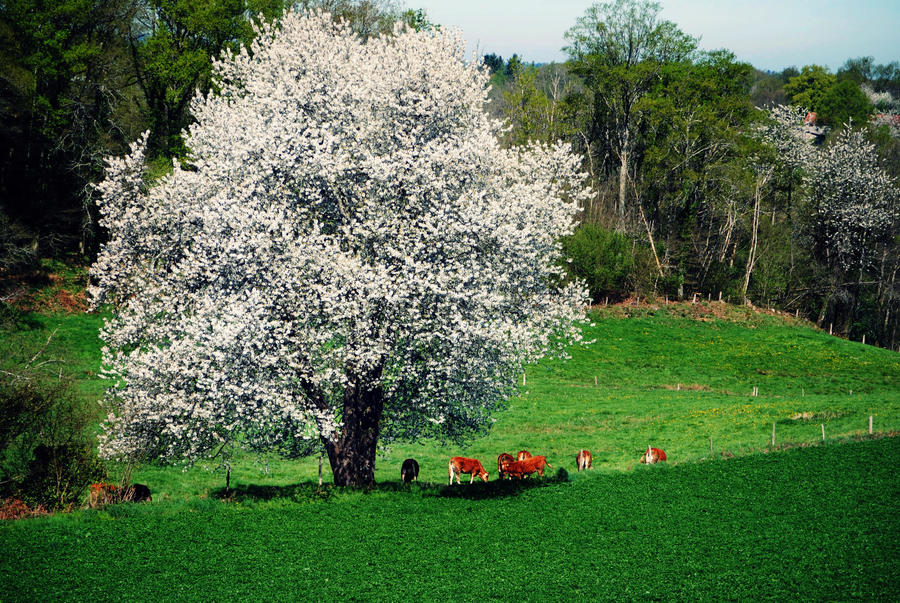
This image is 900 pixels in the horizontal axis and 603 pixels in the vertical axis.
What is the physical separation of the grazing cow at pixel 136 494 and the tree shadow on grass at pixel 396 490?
2649mm

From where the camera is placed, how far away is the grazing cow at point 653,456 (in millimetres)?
35781

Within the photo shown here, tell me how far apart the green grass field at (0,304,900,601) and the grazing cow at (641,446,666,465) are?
110 centimetres

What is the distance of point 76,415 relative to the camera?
2781cm

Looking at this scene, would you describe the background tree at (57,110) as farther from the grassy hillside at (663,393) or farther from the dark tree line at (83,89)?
the grassy hillside at (663,393)

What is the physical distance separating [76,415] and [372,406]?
1184 centimetres

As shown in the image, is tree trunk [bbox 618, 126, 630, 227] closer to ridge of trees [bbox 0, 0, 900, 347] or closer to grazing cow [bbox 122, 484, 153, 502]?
ridge of trees [bbox 0, 0, 900, 347]

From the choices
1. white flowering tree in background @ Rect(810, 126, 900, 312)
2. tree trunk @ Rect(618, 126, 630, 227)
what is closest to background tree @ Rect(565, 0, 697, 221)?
tree trunk @ Rect(618, 126, 630, 227)

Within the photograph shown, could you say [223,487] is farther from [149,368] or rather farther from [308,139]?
[308,139]

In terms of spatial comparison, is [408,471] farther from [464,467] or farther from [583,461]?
[583,461]

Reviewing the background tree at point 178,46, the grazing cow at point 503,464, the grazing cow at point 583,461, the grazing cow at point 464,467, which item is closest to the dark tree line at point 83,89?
the background tree at point 178,46

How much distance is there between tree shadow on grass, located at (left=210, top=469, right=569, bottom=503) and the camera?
91.8 ft

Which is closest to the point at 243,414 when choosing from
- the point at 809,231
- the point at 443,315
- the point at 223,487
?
the point at 443,315

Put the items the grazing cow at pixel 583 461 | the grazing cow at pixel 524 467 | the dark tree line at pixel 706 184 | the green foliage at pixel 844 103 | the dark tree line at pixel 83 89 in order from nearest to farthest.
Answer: the grazing cow at pixel 524 467
the grazing cow at pixel 583 461
the dark tree line at pixel 83 89
the dark tree line at pixel 706 184
the green foliage at pixel 844 103

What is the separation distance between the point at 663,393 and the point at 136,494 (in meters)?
40.2
